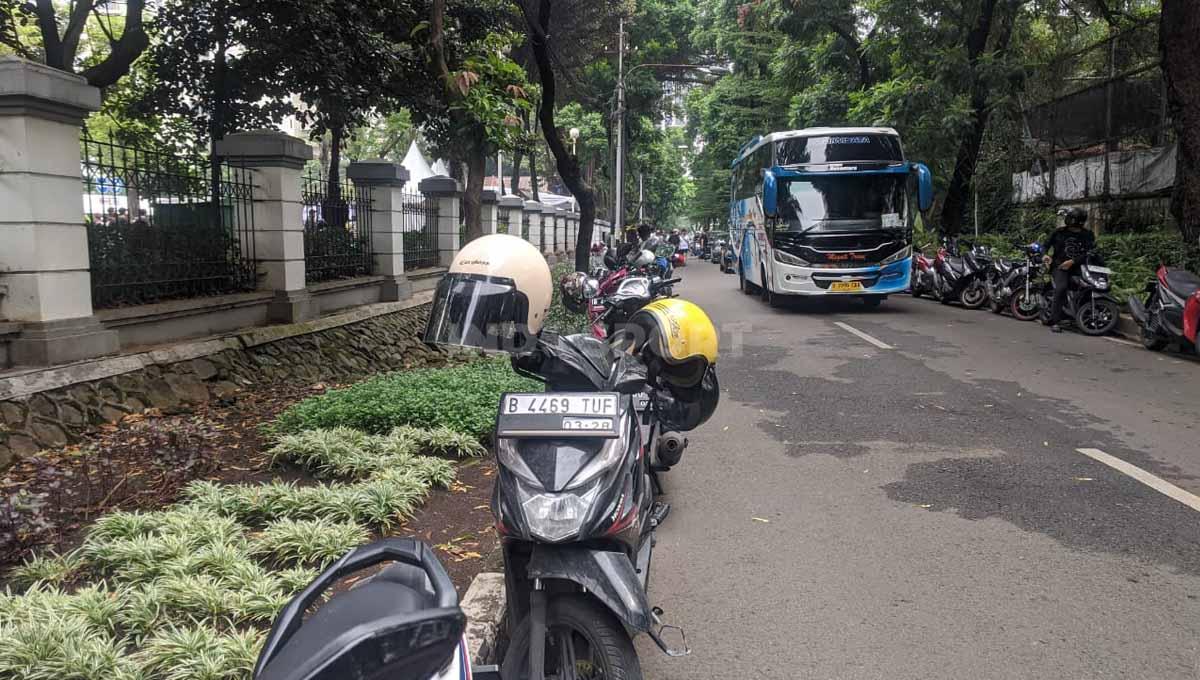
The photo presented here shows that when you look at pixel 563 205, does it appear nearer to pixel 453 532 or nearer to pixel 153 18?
pixel 153 18

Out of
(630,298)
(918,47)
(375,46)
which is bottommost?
(630,298)

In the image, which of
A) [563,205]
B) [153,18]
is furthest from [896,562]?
[563,205]

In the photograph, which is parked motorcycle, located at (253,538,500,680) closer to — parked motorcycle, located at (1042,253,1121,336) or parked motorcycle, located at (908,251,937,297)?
parked motorcycle, located at (1042,253,1121,336)

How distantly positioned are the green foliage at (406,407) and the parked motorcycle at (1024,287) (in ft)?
33.1

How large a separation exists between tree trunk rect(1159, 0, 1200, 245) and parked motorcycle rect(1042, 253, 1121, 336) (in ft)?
5.95

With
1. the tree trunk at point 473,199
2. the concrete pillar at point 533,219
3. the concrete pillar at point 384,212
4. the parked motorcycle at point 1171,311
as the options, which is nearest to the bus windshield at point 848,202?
the parked motorcycle at point 1171,311

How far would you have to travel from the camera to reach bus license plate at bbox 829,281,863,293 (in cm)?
1521

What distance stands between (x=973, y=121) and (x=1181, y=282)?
31.5 ft

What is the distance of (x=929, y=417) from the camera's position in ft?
23.8

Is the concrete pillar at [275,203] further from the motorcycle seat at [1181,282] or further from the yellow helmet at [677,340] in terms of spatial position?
the motorcycle seat at [1181,282]

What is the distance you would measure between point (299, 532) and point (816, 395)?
5.53 metres

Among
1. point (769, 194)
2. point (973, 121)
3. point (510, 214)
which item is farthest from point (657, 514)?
point (510, 214)

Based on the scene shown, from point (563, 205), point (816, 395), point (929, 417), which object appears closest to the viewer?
point (929, 417)

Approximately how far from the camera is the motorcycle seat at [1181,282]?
985 centimetres
